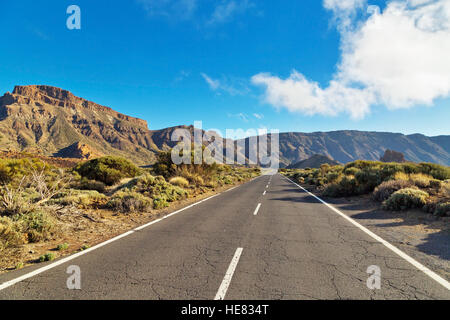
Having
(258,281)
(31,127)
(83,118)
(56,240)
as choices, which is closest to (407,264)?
(258,281)

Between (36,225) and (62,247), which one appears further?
(36,225)

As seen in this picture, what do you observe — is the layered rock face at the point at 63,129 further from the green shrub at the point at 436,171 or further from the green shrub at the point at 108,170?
the green shrub at the point at 436,171

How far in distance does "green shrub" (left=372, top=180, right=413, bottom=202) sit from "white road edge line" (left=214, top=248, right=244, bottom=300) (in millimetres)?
9152

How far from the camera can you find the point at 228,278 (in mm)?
3547

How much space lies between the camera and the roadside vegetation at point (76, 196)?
5528 millimetres

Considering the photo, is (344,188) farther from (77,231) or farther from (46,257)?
(46,257)

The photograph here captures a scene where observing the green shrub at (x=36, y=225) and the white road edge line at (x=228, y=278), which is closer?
the white road edge line at (x=228, y=278)

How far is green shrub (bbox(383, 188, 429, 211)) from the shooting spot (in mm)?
8544

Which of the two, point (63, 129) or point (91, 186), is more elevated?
point (63, 129)

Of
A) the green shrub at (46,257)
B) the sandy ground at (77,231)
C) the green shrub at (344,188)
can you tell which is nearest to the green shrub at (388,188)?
the green shrub at (344,188)

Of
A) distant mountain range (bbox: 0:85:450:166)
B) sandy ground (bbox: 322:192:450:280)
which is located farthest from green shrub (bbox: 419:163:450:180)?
distant mountain range (bbox: 0:85:450:166)

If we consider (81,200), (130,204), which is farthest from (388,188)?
(81,200)

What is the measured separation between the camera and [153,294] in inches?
123

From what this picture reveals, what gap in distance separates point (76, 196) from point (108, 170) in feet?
24.1
